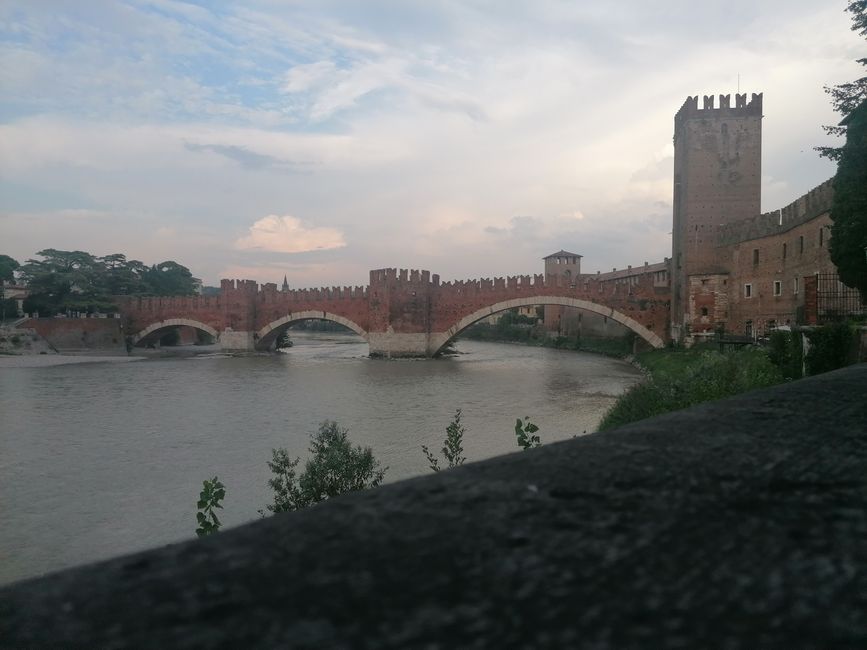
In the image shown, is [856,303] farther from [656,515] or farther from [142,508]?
[656,515]

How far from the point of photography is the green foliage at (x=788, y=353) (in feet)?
31.0

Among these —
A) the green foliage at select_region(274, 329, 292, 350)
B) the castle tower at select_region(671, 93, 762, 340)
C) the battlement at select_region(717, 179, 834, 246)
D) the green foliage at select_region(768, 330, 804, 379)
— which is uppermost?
the castle tower at select_region(671, 93, 762, 340)

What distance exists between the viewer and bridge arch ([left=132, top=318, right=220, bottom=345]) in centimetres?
3467

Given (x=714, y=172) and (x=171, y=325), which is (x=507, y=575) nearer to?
(x=714, y=172)

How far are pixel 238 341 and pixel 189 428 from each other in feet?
75.6

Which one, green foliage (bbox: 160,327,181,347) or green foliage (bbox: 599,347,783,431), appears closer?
green foliage (bbox: 599,347,783,431)

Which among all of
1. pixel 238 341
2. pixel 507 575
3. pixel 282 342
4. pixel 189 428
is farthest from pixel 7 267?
pixel 507 575

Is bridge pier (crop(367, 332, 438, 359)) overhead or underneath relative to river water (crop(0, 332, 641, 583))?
overhead

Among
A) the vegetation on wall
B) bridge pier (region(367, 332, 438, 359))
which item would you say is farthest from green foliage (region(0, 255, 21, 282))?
the vegetation on wall

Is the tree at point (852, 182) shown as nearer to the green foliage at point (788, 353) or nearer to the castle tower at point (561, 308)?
the green foliage at point (788, 353)

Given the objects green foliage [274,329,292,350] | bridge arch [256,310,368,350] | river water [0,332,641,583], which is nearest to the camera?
river water [0,332,641,583]

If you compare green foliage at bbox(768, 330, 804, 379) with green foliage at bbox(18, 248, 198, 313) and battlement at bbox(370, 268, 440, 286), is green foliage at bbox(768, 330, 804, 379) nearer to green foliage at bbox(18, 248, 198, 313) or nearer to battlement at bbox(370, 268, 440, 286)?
battlement at bbox(370, 268, 440, 286)

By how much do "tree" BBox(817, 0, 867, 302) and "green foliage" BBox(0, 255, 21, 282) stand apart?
5218 centimetres

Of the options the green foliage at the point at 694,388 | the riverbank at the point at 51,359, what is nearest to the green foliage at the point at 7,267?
the riverbank at the point at 51,359
